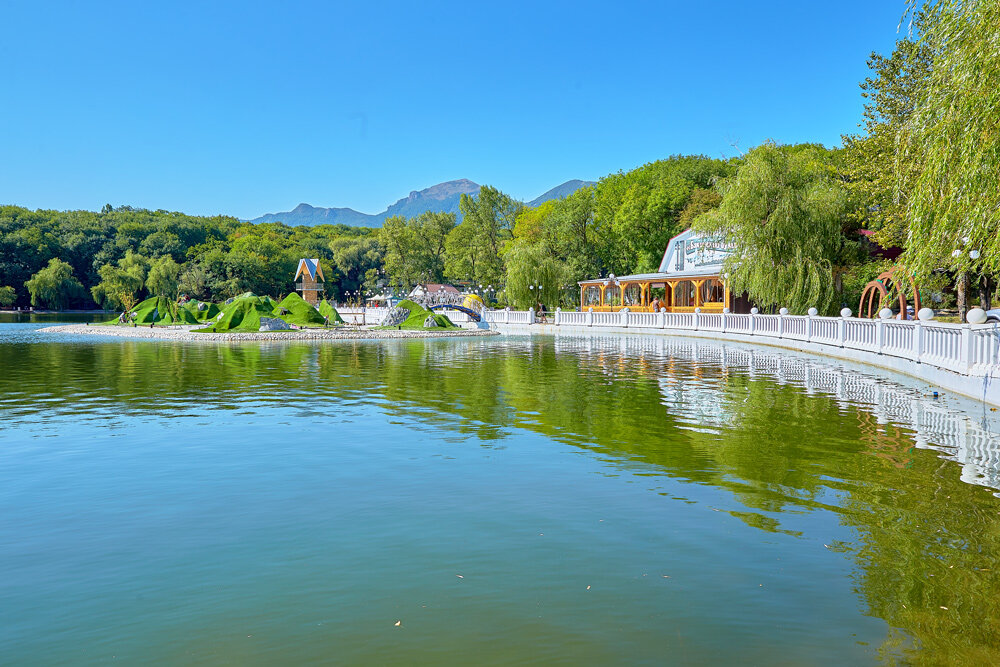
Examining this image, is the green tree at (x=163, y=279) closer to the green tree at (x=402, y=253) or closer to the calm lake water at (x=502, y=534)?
the green tree at (x=402, y=253)

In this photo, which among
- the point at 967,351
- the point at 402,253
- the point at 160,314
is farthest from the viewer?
the point at 402,253

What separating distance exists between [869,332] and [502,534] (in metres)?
19.9

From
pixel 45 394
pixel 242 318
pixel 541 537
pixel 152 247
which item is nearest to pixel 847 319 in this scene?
pixel 541 537

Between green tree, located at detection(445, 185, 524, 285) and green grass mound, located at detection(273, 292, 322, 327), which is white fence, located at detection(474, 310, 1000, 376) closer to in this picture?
green grass mound, located at detection(273, 292, 322, 327)

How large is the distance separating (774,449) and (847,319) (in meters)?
16.7

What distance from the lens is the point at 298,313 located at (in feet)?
156

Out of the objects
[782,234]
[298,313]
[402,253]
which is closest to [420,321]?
[298,313]

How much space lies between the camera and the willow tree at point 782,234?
34188mm

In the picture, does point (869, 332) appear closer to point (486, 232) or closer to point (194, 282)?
point (486, 232)

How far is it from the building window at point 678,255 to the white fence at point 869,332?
874 cm

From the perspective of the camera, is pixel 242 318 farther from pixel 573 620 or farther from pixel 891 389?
pixel 573 620

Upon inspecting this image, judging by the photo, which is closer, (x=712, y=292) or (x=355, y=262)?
(x=712, y=292)

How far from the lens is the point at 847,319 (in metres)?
24.0

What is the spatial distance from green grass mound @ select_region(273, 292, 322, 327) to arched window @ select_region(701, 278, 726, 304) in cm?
2686
